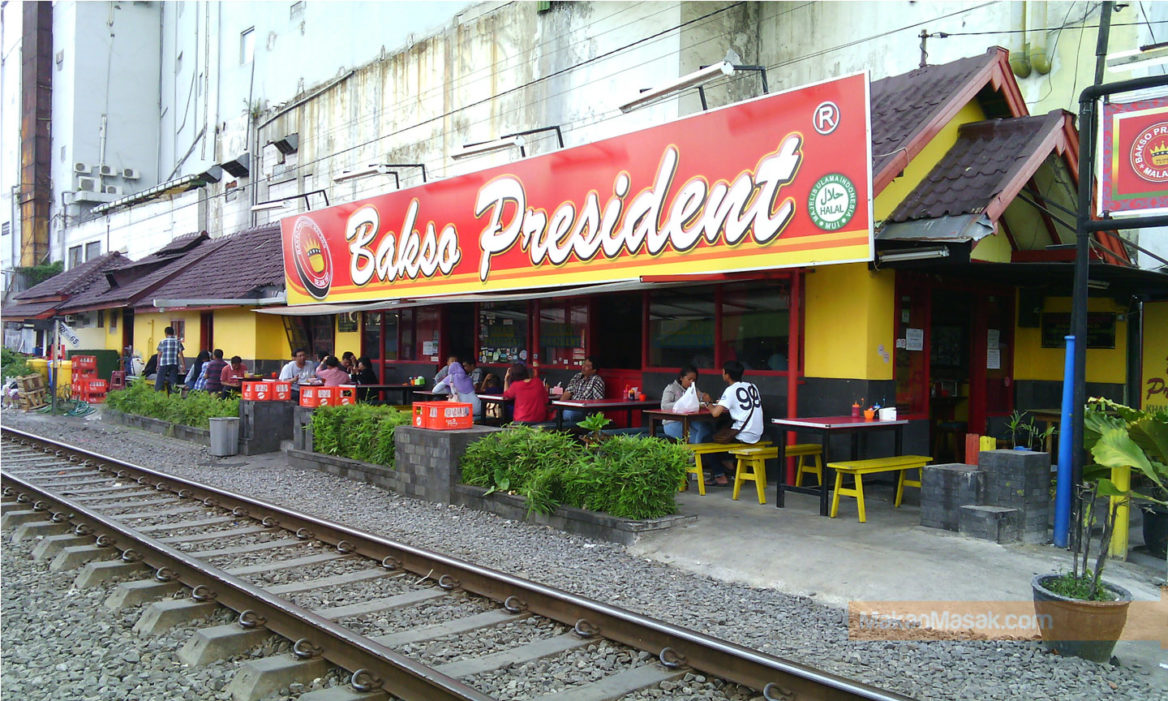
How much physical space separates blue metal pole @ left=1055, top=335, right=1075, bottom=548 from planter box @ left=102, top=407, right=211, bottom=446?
1325 cm

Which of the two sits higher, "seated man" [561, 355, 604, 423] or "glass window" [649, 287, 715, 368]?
"glass window" [649, 287, 715, 368]

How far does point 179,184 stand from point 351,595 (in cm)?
3101

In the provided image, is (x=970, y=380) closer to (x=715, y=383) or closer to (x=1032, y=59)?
(x=715, y=383)

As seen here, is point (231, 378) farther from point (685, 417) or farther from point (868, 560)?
point (868, 560)

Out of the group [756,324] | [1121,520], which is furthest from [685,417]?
[1121,520]

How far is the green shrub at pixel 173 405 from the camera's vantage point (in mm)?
15586

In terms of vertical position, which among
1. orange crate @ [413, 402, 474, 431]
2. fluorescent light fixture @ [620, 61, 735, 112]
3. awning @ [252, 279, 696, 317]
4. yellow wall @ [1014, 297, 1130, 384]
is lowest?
orange crate @ [413, 402, 474, 431]

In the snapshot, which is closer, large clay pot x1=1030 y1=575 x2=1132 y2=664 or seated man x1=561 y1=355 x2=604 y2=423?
large clay pot x1=1030 y1=575 x2=1132 y2=664

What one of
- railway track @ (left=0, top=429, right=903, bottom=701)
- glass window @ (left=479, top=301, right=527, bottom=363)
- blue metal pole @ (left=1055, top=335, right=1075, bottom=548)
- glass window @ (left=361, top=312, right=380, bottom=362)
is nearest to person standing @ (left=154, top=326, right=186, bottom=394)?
glass window @ (left=361, top=312, right=380, bottom=362)

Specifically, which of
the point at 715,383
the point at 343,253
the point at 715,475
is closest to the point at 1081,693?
the point at 715,475

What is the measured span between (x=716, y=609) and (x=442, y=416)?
493 centimetres

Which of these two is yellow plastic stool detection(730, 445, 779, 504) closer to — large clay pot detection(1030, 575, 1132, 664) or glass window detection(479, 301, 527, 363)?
large clay pot detection(1030, 575, 1132, 664)

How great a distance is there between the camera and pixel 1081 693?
14.6ft

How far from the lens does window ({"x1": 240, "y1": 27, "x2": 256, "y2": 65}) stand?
30517mm
